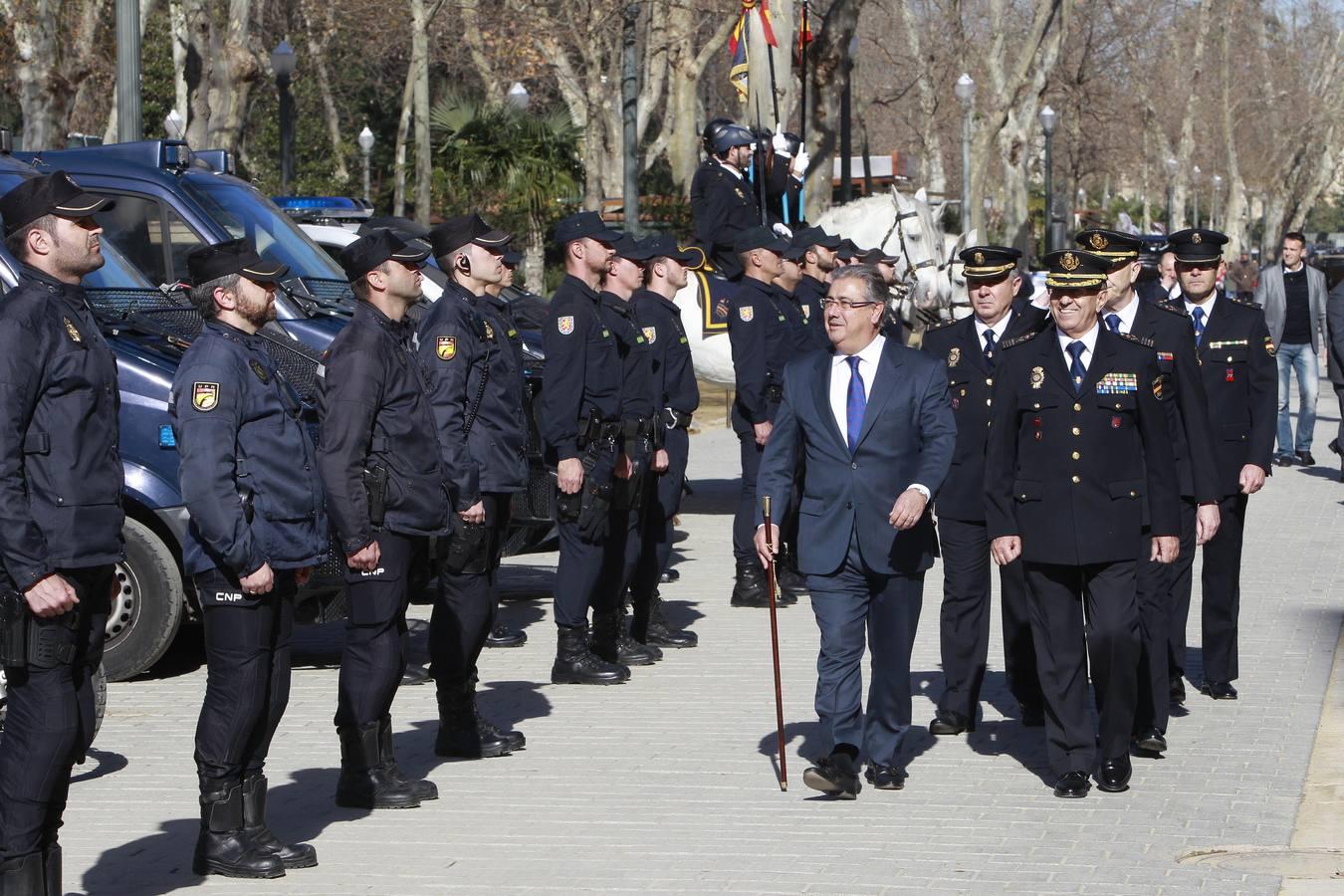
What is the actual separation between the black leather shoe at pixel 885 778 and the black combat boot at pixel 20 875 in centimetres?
321

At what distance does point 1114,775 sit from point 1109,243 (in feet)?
6.74

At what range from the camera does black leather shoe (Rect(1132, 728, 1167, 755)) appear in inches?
322

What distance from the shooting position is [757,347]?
11961 mm

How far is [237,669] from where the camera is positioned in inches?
255

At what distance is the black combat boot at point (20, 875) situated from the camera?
5699 mm

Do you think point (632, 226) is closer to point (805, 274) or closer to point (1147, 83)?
point (805, 274)

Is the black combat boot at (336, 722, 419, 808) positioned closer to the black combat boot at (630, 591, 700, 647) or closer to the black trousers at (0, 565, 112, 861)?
the black trousers at (0, 565, 112, 861)

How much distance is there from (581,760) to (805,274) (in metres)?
5.39

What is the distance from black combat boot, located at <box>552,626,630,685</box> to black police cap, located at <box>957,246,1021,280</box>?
264 centimetres

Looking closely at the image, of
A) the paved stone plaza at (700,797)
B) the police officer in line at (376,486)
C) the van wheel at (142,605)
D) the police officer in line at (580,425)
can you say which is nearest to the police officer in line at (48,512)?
the paved stone plaza at (700,797)

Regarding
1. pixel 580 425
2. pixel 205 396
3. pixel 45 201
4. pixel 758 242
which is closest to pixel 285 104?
pixel 758 242

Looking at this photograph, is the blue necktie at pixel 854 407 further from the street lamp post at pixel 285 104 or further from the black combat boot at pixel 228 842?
the street lamp post at pixel 285 104

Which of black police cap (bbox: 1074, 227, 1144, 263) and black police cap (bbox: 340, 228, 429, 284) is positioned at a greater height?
black police cap (bbox: 340, 228, 429, 284)

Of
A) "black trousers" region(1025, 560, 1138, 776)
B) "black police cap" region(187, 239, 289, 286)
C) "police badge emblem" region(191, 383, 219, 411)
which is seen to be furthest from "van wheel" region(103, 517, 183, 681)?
"black trousers" region(1025, 560, 1138, 776)
